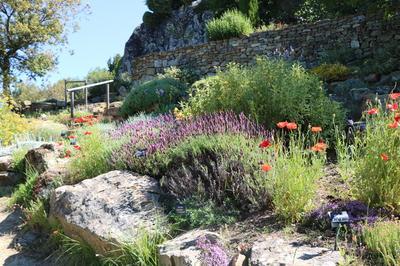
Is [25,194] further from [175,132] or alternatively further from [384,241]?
[384,241]

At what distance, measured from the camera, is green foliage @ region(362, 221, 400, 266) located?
278cm

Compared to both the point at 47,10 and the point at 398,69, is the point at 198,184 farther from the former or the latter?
the point at 47,10

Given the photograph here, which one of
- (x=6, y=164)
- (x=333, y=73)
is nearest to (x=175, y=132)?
(x=6, y=164)

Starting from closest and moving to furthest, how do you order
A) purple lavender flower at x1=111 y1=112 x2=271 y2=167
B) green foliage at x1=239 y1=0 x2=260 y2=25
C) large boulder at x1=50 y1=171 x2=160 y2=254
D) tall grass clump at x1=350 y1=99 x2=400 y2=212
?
tall grass clump at x1=350 y1=99 x2=400 y2=212, large boulder at x1=50 y1=171 x2=160 y2=254, purple lavender flower at x1=111 y1=112 x2=271 y2=167, green foliage at x1=239 y1=0 x2=260 y2=25

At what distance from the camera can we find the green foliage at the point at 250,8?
1548 cm

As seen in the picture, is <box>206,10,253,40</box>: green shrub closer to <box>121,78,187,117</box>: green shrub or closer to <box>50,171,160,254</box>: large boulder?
<box>121,78,187,117</box>: green shrub

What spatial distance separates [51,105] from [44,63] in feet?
11.0

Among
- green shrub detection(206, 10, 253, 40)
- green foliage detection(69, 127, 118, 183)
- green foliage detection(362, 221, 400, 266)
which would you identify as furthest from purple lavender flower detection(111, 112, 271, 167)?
green shrub detection(206, 10, 253, 40)

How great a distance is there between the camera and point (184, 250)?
135 inches

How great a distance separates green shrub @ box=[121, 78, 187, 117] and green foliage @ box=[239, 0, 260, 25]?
16.6 feet

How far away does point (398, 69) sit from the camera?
981 cm

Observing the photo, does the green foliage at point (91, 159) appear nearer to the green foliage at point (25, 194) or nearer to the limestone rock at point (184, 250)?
the green foliage at point (25, 194)

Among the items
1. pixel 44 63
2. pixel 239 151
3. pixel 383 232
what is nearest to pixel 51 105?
pixel 44 63

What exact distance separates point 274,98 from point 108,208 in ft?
7.59
